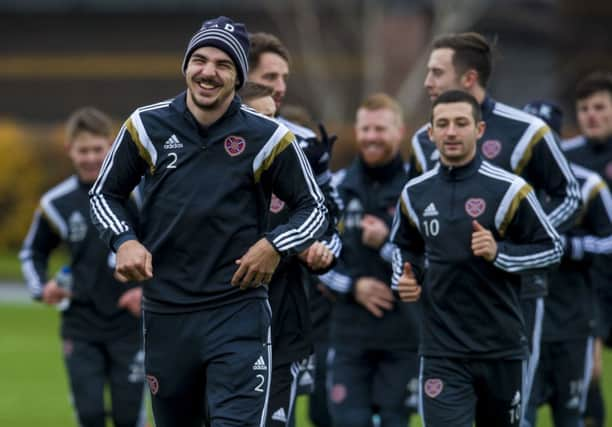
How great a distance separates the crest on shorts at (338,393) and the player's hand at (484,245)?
237 centimetres

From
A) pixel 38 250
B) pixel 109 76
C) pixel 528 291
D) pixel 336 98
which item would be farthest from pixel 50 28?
pixel 528 291

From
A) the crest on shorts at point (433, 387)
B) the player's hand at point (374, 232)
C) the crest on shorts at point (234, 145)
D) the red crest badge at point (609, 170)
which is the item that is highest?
the red crest badge at point (609, 170)

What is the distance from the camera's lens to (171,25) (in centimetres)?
Answer: 3900

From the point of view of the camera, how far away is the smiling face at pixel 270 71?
8.76 meters

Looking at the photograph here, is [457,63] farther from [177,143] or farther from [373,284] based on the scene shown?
[177,143]

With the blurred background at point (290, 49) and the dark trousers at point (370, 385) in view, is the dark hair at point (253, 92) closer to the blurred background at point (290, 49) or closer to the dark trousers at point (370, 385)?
the dark trousers at point (370, 385)

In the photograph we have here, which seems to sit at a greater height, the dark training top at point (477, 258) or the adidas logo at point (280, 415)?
the dark training top at point (477, 258)

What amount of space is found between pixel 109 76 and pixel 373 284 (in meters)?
30.5

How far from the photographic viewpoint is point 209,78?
7.02m

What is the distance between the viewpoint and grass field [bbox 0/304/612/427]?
13.5 m

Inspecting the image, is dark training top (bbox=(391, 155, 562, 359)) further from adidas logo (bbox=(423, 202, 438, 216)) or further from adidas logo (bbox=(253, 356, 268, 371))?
adidas logo (bbox=(253, 356, 268, 371))

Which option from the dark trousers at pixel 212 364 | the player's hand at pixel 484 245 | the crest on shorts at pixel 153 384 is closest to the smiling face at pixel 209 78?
the dark trousers at pixel 212 364

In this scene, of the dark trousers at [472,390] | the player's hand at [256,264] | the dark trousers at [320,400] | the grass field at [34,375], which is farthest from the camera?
the grass field at [34,375]

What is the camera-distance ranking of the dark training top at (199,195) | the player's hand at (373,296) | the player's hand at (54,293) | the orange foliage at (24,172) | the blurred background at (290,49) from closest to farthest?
the dark training top at (199,195), the player's hand at (373,296), the player's hand at (54,293), the orange foliage at (24,172), the blurred background at (290,49)
